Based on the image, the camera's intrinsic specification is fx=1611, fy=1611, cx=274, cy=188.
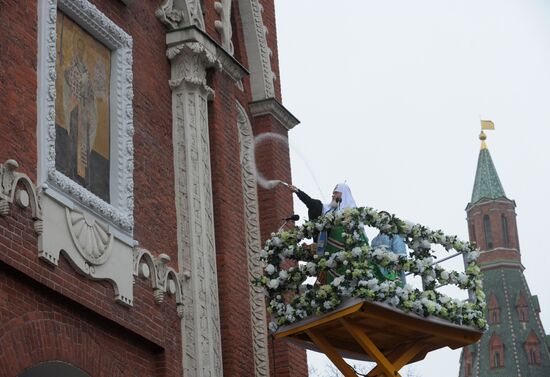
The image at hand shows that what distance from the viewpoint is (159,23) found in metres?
18.2

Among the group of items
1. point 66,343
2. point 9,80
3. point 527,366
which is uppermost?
point 527,366

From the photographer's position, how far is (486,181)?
12781 cm

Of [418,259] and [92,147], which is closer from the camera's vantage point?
[92,147]

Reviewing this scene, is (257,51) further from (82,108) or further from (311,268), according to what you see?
(82,108)

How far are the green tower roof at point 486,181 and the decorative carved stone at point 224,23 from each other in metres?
107

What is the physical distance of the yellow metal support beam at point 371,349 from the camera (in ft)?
55.2

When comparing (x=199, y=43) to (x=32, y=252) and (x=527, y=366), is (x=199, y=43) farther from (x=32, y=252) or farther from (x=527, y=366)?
(x=527, y=366)

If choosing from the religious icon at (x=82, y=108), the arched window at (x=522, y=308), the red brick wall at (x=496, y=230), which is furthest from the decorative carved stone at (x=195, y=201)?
the red brick wall at (x=496, y=230)

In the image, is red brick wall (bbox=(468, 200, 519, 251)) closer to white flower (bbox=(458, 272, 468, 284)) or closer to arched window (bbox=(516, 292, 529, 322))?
arched window (bbox=(516, 292, 529, 322))

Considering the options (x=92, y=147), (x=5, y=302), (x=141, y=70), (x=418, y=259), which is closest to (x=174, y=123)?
(x=141, y=70)

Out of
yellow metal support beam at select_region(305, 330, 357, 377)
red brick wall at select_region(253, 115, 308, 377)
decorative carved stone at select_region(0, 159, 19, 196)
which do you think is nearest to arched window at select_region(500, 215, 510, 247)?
red brick wall at select_region(253, 115, 308, 377)

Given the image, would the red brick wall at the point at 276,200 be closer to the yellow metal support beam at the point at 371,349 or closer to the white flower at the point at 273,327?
the white flower at the point at 273,327

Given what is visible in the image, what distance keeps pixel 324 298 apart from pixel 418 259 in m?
1.29

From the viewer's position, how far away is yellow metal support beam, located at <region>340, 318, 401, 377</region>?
1683cm
